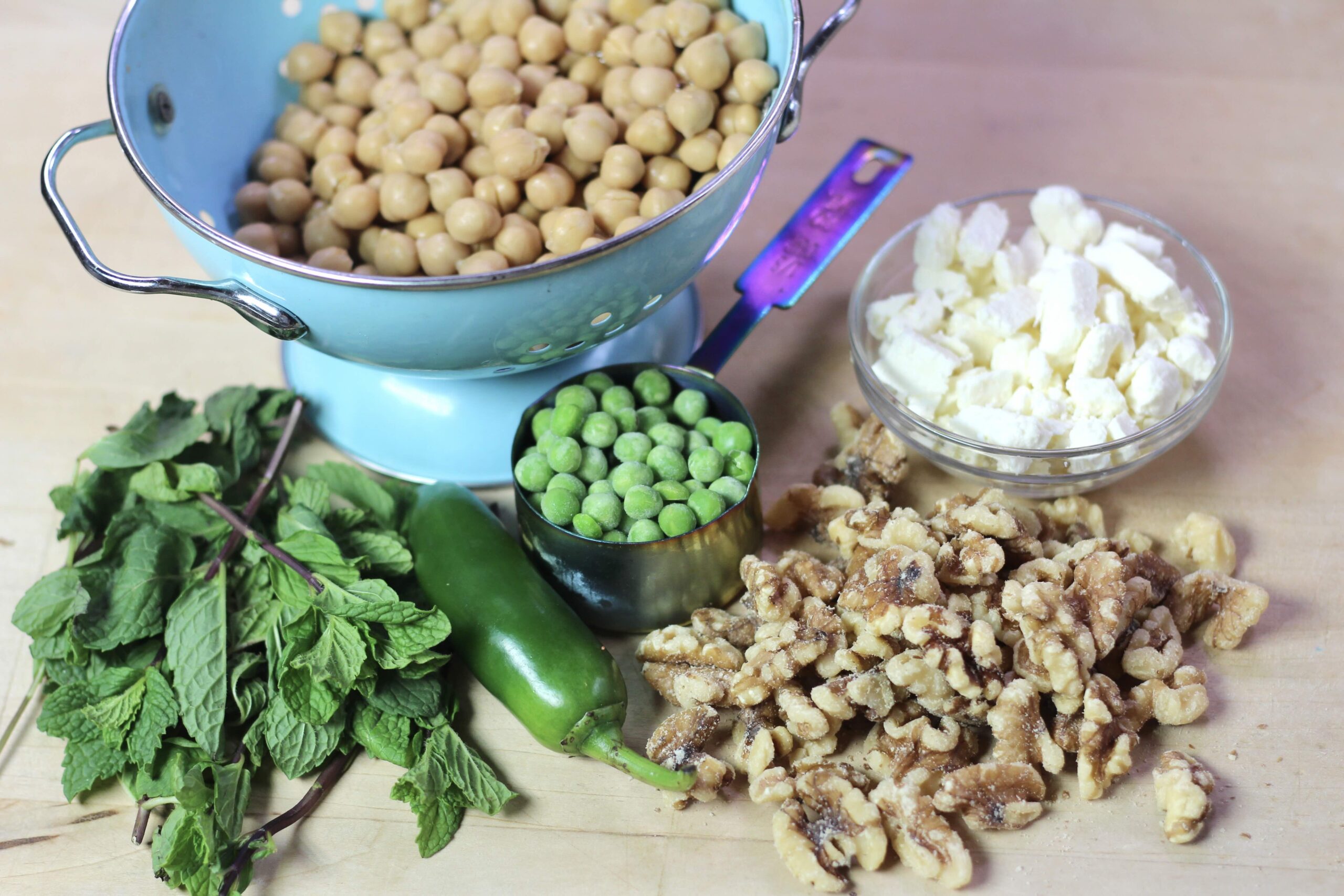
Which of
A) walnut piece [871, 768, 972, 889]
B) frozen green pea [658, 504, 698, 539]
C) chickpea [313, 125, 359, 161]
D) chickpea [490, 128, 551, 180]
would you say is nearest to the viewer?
walnut piece [871, 768, 972, 889]

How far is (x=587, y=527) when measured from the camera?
3.79ft

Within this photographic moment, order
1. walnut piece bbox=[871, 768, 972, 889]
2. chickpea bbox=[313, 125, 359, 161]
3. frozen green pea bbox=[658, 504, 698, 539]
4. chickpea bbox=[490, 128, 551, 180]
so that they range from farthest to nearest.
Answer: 1. chickpea bbox=[313, 125, 359, 161]
2. chickpea bbox=[490, 128, 551, 180]
3. frozen green pea bbox=[658, 504, 698, 539]
4. walnut piece bbox=[871, 768, 972, 889]

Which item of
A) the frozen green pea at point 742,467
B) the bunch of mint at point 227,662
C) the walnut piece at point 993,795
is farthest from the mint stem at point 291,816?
the walnut piece at point 993,795

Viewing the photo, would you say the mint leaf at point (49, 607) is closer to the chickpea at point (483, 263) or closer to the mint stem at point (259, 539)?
the mint stem at point (259, 539)

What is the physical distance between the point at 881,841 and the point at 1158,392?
0.55 meters

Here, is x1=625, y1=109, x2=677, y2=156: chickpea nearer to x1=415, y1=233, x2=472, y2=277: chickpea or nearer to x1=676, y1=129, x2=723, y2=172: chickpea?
x1=676, y1=129, x2=723, y2=172: chickpea

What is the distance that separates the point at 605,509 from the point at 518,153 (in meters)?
0.40

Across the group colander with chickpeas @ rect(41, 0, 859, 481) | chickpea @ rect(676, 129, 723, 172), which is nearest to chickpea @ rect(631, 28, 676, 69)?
colander with chickpeas @ rect(41, 0, 859, 481)

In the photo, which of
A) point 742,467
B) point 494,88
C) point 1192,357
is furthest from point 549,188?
point 1192,357

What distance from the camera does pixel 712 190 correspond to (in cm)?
110

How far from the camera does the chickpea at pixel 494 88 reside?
1.32 metres

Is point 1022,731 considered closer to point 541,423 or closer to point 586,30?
point 541,423

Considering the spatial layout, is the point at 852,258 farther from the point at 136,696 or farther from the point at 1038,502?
the point at 136,696

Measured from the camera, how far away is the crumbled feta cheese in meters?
1.37
